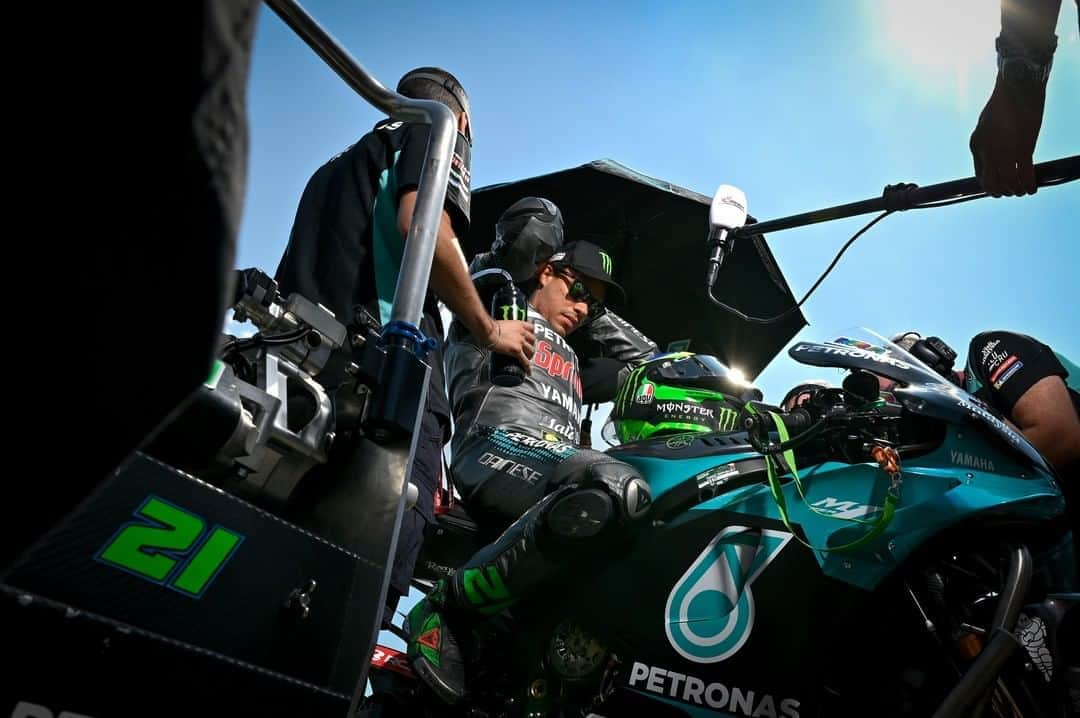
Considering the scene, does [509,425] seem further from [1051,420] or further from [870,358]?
[1051,420]

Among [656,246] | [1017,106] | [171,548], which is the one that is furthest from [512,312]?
[656,246]

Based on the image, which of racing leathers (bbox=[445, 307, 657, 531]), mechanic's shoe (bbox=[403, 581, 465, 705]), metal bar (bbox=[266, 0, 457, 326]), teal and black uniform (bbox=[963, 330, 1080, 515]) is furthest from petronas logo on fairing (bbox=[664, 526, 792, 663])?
teal and black uniform (bbox=[963, 330, 1080, 515])

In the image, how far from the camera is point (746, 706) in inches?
82.3

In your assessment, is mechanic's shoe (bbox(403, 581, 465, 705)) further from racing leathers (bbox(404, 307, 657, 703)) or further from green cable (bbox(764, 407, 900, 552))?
green cable (bbox(764, 407, 900, 552))

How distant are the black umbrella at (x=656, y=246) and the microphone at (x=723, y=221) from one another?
3034mm

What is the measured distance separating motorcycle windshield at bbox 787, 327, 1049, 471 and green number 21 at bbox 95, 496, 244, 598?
2014 millimetres

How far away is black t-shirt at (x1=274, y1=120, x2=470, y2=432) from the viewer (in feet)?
6.78

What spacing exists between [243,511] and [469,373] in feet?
9.00

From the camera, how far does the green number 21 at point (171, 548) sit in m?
0.88

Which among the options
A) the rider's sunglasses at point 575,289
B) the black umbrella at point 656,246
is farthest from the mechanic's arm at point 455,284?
the black umbrella at point 656,246

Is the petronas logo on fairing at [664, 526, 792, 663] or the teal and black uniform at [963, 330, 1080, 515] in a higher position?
the teal and black uniform at [963, 330, 1080, 515]

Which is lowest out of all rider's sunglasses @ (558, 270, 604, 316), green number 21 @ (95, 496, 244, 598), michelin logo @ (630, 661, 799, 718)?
michelin logo @ (630, 661, 799, 718)

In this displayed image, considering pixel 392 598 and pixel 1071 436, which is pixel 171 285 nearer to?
pixel 392 598

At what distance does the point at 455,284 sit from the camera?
2.22m
